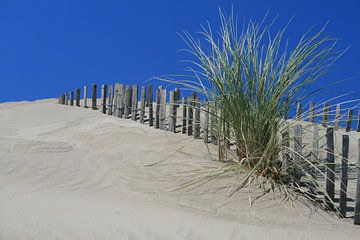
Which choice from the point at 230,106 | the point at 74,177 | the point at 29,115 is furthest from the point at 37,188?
the point at 29,115

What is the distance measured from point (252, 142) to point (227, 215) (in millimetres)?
1088

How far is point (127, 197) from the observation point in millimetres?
4516

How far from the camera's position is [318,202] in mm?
4754

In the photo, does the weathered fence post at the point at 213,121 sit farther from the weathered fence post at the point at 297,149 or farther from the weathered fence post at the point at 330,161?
the weathered fence post at the point at 330,161

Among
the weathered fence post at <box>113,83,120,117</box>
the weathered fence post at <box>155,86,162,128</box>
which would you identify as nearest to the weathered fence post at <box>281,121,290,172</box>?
the weathered fence post at <box>155,86,162,128</box>

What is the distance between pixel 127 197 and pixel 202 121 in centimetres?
322

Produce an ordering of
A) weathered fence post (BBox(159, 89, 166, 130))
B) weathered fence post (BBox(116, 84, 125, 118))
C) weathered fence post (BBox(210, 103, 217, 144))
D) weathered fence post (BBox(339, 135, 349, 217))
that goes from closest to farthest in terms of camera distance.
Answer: weathered fence post (BBox(339, 135, 349, 217)) → weathered fence post (BBox(210, 103, 217, 144)) → weathered fence post (BBox(159, 89, 166, 130)) → weathered fence post (BBox(116, 84, 125, 118))

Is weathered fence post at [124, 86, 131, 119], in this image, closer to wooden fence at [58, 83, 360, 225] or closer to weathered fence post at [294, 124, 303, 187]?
wooden fence at [58, 83, 360, 225]

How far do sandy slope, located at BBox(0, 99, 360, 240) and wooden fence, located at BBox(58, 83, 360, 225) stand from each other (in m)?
0.37

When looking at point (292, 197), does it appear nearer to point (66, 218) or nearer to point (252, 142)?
point (252, 142)

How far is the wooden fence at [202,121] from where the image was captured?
181 inches

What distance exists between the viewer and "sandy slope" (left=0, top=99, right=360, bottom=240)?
3772 mm

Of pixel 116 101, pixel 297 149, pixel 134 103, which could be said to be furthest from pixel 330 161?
pixel 116 101

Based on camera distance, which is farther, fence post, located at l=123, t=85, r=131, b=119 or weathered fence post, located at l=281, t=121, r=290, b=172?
fence post, located at l=123, t=85, r=131, b=119
